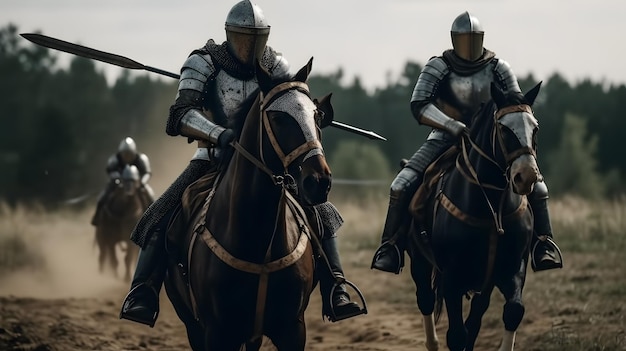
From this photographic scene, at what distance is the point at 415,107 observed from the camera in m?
12.7

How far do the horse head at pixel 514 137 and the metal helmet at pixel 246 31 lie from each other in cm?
228

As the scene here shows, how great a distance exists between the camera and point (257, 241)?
8.87 meters

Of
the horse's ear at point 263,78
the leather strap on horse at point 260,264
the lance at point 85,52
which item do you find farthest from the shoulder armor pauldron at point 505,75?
the horse's ear at point 263,78

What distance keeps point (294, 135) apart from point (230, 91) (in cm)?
191

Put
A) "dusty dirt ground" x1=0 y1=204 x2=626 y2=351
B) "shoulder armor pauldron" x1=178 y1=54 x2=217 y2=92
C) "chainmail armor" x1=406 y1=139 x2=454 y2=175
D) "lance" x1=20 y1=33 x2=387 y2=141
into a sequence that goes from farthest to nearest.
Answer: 1. "dusty dirt ground" x1=0 y1=204 x2=626 y2=351
2. "chainmail armor" x1=406 y1=139 x2=454 y2=175
3. "lance" x1=20 y1=33 x2=387 y2=141
4. "shoulder armor pauldron" x1=178 y1=54 x2=217 y2=92

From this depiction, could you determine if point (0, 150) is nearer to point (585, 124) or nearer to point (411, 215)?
point (585, 124)

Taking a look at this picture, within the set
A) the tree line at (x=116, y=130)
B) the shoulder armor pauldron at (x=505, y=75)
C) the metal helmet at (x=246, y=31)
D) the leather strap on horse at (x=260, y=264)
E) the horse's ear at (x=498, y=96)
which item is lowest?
the leather strap on horse at (x=260, y=264)

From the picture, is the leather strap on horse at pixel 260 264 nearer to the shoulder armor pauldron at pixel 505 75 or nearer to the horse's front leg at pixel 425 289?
the horse's front leg at pixel 425 289

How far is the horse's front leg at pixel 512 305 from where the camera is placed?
11.5 metres

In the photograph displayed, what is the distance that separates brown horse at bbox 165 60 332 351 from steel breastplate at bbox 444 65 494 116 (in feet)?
12.3

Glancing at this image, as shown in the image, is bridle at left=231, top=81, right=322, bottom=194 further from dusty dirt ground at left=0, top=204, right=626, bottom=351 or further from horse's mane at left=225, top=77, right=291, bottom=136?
dusty dirt ground at left=0, top=204, right=626, bottom=351

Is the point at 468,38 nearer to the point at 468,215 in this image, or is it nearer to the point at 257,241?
the point at 468,215

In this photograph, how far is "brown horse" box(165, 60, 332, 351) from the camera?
8.52 m

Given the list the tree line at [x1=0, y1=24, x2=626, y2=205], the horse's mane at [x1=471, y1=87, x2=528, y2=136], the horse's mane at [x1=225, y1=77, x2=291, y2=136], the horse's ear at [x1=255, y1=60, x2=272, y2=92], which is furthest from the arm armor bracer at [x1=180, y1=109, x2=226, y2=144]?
the tree line at [x1=0, y1=24, x2=626, y2=205]
